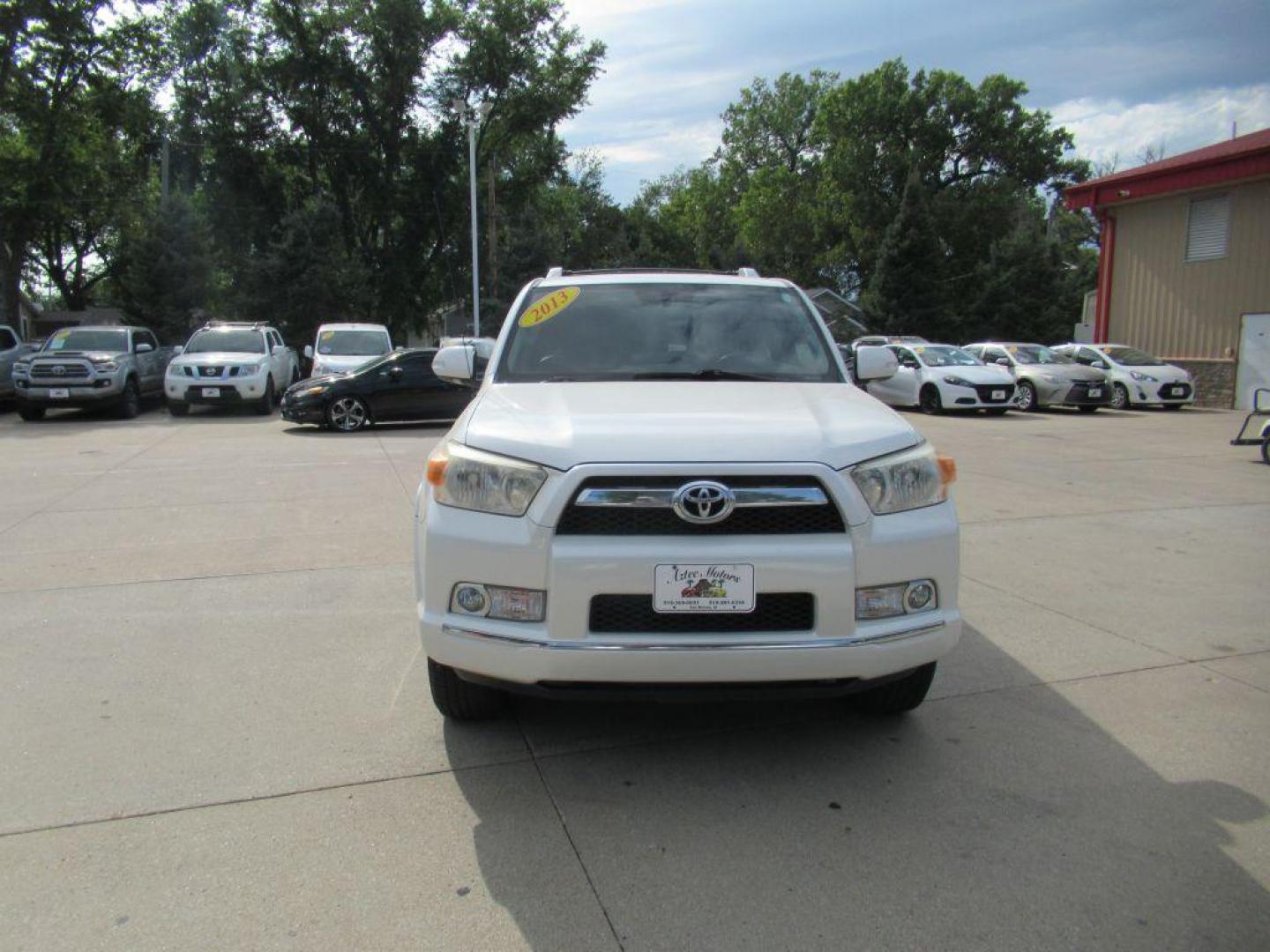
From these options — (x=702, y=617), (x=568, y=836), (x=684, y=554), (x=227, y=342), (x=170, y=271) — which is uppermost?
(x=170, y=271)

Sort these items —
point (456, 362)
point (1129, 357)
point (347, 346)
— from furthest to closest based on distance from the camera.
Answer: point (1129, 357), point (347, 346), point (456, 362)

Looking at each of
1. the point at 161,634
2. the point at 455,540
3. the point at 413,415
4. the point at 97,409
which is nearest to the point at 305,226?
the point at 97,409

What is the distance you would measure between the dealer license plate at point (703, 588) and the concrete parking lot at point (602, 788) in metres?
0.71

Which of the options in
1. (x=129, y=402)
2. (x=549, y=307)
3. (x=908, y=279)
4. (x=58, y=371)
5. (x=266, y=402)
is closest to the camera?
(x=549, y=307)

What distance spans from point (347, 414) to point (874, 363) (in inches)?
474

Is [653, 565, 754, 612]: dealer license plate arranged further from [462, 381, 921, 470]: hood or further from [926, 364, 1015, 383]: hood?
[926, 364, 1015, 383]: hood

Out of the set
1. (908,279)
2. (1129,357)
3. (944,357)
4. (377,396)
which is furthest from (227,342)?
(908,279)

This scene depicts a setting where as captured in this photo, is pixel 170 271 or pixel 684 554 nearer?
pixel 684 554

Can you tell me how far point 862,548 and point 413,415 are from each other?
13617 millimetres

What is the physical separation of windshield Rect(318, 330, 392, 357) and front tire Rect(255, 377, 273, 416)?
1.56 meters

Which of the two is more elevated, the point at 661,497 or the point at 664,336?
the point at 664,336

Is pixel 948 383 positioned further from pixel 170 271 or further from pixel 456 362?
pixel 170 271

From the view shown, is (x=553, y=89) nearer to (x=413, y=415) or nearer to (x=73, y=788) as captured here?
(x=413, y=415)

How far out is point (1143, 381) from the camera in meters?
20.3
